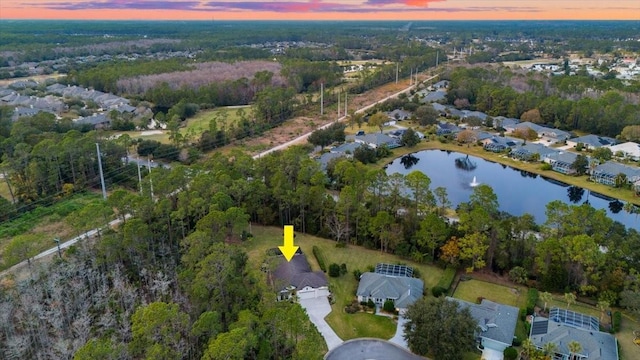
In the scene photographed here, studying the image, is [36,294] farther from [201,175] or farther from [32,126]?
[32,126]

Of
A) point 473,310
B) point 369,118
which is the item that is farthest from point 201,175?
point 369,118

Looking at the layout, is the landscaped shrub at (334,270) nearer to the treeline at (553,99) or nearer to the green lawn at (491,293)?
the green lawn at (491,293)

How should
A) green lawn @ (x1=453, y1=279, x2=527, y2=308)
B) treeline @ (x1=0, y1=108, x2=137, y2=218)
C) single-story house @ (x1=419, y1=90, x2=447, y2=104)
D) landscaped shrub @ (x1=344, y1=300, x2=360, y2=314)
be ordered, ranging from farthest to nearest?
single-story house @ (x1=419, y1=90, x2=447, y2=104)
treeline @ (x1=0, y1=108, x2=137, y2=218)
green lawn @ (x1=453, y1=279, x2=527, y2=308)
landscaped shrub @ (x1=344, y1=300, x2=360, y2=314)

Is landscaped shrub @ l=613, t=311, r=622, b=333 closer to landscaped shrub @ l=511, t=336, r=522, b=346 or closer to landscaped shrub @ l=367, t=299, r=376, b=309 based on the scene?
landscaped shrub @ l=511, t=336, r=522, b=346

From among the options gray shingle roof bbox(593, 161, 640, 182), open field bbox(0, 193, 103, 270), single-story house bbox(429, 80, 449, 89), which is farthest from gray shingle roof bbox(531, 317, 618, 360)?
single-story house bbox(429, 80, 449, 89)

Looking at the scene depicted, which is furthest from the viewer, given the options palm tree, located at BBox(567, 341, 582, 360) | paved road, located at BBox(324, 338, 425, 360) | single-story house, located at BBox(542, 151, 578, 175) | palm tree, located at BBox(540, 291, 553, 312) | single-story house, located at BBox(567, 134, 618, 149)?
single-story house, located at BBox(567, 134, 618, 149)

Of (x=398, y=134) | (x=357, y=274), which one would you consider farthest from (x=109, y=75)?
(x=357, y=274)
